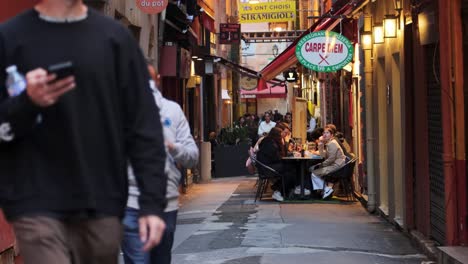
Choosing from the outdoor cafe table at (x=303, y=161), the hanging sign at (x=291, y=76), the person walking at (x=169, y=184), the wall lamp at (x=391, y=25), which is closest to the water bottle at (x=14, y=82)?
the person walking at (x=169, y=184)

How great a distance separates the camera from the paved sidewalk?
Result: 10453 millimetres

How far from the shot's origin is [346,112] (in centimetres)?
2191

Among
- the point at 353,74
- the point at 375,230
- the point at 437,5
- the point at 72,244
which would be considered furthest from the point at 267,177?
the point at 72,244

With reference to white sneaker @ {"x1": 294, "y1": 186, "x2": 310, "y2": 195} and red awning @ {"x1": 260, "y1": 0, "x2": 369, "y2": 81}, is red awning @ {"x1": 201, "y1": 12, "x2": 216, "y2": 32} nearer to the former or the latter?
red awning @ {"x1": 260, "y1": 0, "x2": 369, "y2": 81}

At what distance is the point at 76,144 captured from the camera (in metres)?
3.45

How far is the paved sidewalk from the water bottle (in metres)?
6.72

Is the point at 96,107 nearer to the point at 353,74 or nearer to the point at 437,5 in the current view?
the point at 437,5

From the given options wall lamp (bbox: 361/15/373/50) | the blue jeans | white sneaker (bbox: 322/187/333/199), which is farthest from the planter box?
the blue jeans

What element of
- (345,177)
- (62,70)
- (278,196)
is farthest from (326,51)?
(62,70)

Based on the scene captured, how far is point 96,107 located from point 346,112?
61.3 feet

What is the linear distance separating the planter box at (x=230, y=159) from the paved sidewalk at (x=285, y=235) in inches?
345

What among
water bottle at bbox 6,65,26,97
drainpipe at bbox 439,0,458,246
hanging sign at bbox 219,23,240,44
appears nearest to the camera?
water bottle at bbox 6,65,26,97

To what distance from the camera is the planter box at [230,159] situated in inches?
1090

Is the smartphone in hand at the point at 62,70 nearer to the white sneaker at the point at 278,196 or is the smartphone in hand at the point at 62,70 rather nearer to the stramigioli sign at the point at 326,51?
the stramigioli sign at the point at 326,51
